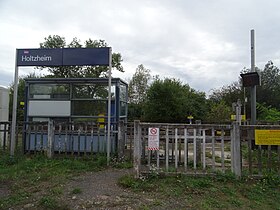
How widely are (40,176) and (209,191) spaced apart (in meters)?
3.86

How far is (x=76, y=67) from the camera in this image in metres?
27.7

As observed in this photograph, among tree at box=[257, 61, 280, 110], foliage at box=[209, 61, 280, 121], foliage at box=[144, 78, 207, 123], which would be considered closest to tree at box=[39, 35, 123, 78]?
foliage at box=[144, 78, 207, 123]

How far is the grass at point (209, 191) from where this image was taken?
454 cm

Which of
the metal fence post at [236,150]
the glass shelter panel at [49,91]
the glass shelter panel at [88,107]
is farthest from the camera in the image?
the glass shelter panel at [49,91]

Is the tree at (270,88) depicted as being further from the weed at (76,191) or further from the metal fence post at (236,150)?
the weed at (76,191)

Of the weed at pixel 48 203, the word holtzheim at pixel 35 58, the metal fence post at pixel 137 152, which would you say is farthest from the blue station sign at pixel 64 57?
the weed at pixel 48 203

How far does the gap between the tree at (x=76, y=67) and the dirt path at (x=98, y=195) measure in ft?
69.5

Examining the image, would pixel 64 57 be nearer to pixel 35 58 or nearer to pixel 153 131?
pixel 35 58

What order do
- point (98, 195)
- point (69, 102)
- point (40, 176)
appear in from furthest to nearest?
point (69, 102) → point (40, 176) → point (98, 195)

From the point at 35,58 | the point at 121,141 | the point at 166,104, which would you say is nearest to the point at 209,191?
the point at 121,141

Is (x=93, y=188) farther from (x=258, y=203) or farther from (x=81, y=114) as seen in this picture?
(x=81, y=114)

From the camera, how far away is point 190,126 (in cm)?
591

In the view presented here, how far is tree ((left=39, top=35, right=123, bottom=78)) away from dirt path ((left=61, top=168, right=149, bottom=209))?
21.2 m

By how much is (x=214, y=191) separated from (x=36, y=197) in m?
3.35
